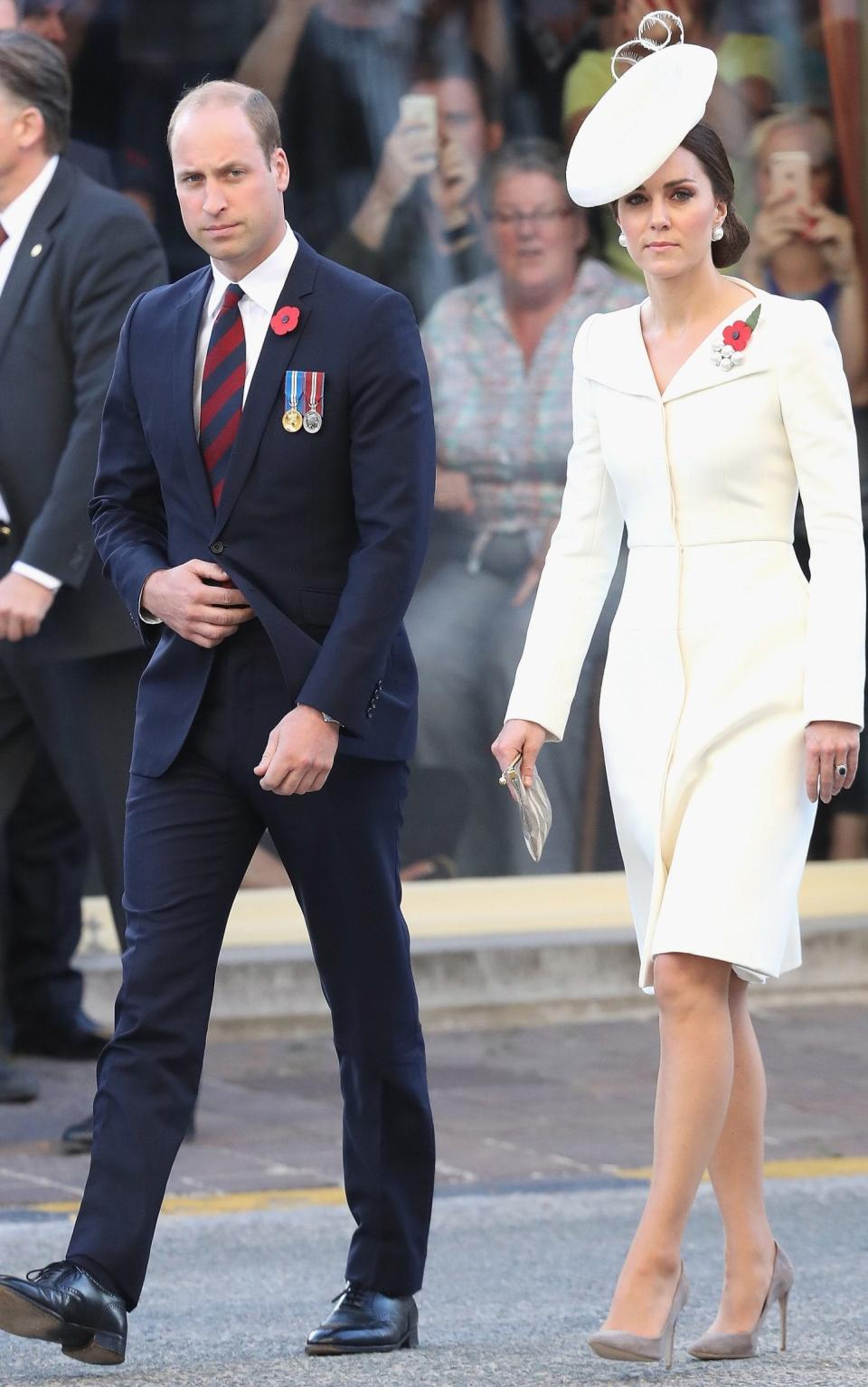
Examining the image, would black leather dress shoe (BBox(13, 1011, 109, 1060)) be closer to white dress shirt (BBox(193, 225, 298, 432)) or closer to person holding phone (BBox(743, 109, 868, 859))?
person holding phone (BBox(743, 109, 868, 859))

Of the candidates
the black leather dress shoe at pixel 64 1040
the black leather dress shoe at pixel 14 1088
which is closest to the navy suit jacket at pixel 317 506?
the black leather dress shoe at pixel 14 1088

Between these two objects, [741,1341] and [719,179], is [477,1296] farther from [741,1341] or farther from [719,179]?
[719,179]

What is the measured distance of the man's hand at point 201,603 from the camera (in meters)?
4.26

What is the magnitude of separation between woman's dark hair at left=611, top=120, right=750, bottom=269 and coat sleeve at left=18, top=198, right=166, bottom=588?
1906mm

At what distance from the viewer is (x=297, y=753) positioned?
4.15 meters

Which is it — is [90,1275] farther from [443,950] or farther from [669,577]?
[443,950]

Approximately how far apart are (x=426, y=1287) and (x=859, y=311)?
435 centimetres

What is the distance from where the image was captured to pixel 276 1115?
6.71 meters

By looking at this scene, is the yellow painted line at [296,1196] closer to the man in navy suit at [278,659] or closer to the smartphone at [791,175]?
the man in navy suit at [278,659]

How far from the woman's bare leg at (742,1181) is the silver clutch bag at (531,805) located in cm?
40

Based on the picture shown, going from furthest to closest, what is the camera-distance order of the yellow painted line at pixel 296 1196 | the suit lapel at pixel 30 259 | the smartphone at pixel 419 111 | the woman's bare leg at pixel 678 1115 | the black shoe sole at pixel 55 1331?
1. the smartphone at pixel 419 111
2. the suit lapel at pixel 30 259
3. the yellow painted line at pixel 296 1196
4. the woman's bare leg at pixel 678 1115
5. the black shoe sole at pixel 55 1331

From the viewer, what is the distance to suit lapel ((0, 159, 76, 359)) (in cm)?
606

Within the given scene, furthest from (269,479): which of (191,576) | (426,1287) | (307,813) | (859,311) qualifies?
(859,311)

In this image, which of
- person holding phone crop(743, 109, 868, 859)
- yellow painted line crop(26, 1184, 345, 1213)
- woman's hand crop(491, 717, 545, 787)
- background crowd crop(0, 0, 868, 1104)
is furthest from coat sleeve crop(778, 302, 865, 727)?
person holding phone crop(743, 109, 868, 859)
